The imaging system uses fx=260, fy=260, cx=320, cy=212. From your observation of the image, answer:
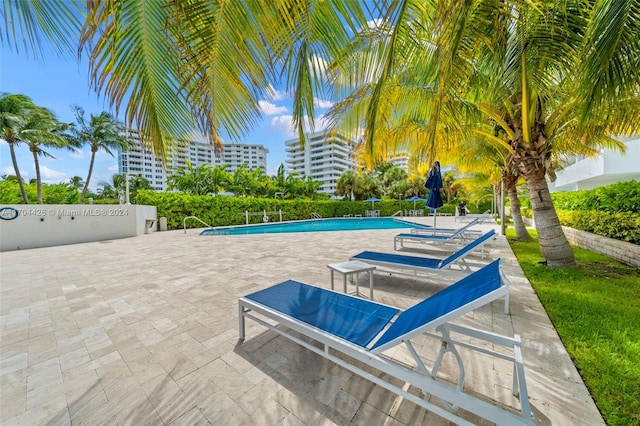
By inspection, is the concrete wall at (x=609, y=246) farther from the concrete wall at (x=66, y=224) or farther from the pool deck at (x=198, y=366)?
the concrete wall at (x=66, y=224)

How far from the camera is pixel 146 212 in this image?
52.3 feet

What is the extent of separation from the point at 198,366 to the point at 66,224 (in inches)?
577

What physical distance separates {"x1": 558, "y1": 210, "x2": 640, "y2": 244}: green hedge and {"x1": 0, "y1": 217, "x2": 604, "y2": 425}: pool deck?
12.4 feet

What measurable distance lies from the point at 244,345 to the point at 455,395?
2.35 metres

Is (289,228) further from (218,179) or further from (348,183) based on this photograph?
(348,183)

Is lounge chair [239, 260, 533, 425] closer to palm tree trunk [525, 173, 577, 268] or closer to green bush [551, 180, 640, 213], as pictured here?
palm tree trunk [525, 173, 577, 268]

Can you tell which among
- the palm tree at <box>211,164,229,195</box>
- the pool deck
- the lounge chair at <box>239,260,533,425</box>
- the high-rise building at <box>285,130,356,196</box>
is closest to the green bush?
the pool deck

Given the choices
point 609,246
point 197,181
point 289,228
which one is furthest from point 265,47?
point 197,181

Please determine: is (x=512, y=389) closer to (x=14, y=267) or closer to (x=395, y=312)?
(x=395, y=312)

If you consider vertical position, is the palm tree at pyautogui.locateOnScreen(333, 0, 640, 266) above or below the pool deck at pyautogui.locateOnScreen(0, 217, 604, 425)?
above

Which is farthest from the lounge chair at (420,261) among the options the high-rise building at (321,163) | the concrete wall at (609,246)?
the high-rise building at (321,163)

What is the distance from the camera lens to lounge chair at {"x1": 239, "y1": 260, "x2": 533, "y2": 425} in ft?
5.97

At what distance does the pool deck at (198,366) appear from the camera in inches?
84.7
